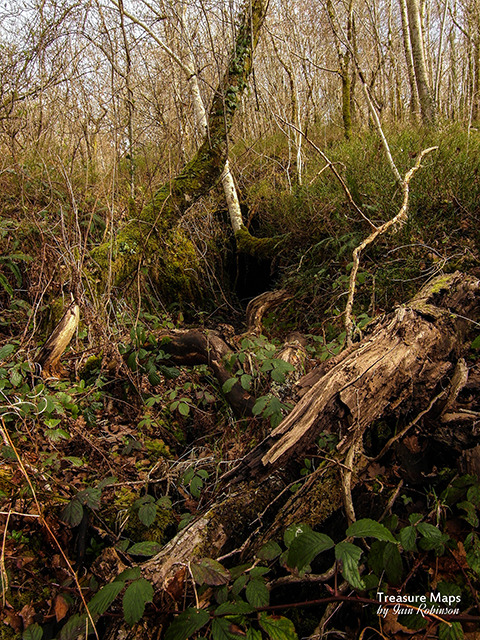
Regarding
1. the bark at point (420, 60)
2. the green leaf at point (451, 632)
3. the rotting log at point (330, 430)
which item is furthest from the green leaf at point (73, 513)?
the bark at point (420, 60)

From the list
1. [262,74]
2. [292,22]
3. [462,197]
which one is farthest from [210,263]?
[262,74]

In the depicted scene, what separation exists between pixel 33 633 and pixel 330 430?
1280 millimetres

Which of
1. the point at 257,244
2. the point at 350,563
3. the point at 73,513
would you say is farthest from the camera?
the point at 257,244

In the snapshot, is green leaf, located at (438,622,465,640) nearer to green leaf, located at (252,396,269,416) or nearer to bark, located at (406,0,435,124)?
green leaf, located at (252,396,269,416)

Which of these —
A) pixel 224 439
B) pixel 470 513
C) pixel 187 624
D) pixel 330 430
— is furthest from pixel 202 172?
pixel 187 624

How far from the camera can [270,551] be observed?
123 centimetres

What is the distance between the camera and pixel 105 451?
2244 millimetres

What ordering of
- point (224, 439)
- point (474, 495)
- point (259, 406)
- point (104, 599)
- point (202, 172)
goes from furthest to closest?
point (202, 172) < point (224, 439) < point (259, 406) < point (474, 495) < point (104, 599)

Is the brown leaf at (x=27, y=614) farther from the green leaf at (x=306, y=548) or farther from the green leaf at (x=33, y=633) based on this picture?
the green leaf at (x=306, y=548)

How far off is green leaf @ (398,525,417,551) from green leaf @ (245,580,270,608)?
0.46 metres

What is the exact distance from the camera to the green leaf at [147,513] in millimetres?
1626

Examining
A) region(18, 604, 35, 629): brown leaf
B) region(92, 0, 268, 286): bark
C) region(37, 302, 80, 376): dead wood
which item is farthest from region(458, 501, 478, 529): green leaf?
region(92, 0, 268, 286): bark

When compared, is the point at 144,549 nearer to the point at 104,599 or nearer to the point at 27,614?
the point at 104,599

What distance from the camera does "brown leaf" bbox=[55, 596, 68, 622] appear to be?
140cm
